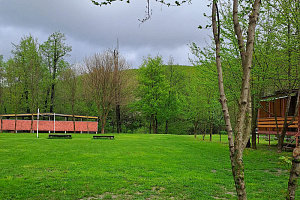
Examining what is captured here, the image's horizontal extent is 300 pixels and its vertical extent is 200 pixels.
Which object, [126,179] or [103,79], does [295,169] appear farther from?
[103,79]

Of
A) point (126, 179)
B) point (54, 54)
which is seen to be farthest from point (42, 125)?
point (126, 179)

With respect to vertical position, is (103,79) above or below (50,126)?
above

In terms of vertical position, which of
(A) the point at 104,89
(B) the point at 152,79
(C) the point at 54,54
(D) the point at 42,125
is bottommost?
(D) the point at 42,125

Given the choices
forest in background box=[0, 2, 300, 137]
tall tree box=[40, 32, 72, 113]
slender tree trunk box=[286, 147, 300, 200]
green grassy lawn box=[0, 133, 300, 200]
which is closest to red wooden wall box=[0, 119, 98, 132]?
forest in background box=[0, 2, 300, 137]

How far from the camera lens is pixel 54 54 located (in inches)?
1603

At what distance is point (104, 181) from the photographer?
6805 mm

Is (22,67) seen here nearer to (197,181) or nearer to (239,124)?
(197,181)

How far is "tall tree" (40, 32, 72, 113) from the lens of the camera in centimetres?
4031

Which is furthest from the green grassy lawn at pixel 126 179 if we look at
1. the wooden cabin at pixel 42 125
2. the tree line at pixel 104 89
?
the wooden cabin at pixel 42 125

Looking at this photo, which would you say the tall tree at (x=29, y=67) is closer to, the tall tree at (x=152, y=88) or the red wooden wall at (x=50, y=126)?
the red wooden wall at (x=50, y=126)

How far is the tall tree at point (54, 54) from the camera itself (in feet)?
132

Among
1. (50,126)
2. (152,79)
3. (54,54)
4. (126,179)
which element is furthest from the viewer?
(152,79)

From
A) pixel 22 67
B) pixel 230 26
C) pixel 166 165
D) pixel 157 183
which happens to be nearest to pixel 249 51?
pixel 157 183

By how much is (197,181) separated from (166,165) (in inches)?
98.8
